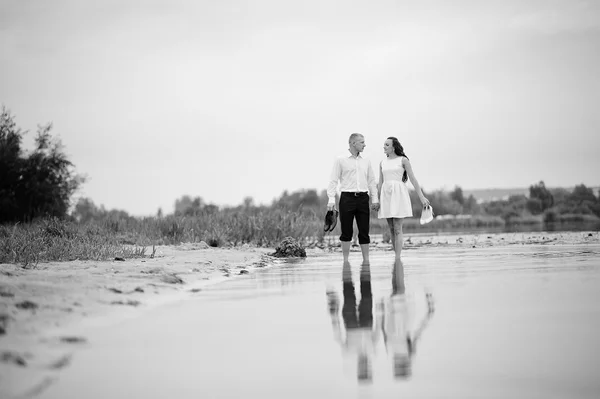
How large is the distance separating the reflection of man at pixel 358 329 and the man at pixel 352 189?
5.86 meters

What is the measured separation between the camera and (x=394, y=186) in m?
13.4

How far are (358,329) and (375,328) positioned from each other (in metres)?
0.12

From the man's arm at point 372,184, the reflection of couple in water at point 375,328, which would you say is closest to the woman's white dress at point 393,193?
the man's arm at point 372,184

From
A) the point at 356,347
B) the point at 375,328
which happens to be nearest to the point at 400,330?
the point at 375,328

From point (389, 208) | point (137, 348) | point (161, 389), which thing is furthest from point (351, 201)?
point (161, 389)

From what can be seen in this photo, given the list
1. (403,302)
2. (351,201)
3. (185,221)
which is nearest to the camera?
(403,302)

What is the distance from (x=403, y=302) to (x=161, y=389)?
313cm

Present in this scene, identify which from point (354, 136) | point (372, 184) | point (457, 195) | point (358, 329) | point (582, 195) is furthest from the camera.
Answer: point (457, 195)

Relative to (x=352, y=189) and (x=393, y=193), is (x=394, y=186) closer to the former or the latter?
(x=393, y=193)

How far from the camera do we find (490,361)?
3.44 m

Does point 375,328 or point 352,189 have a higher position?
point 352,189

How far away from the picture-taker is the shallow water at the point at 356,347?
3.09 m

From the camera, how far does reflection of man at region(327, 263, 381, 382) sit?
3.56 meters

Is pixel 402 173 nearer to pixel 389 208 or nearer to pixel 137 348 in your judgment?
pixel 389 208
